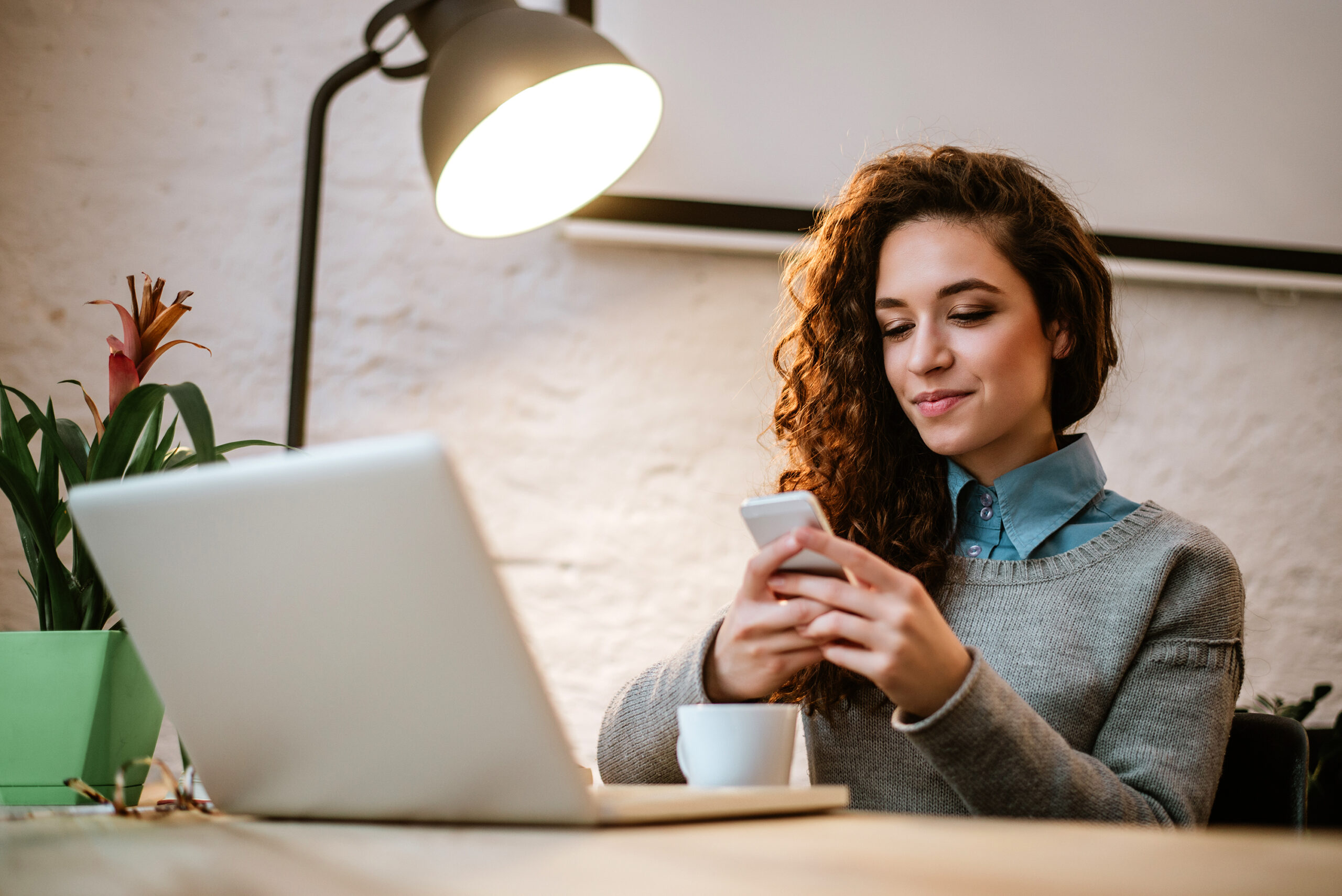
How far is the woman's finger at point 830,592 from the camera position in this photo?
2.38 feet

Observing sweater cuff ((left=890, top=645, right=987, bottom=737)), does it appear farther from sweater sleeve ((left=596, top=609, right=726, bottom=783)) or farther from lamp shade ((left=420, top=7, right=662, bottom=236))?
lamp shade ((left=420, top=7, right=662, bottom=236))

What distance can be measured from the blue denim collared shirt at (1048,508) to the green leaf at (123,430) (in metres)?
0.87

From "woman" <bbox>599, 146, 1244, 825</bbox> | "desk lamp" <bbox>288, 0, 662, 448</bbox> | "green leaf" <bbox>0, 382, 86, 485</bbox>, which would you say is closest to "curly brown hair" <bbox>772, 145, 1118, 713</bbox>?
"woman" <bbox>599, 146, 1244, 825</bbox>

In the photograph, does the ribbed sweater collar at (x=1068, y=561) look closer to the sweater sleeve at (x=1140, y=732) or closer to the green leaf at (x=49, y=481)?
the sweater sleeve at (x=1140, y=732)

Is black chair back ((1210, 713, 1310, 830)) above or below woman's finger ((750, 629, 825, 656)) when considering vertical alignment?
below

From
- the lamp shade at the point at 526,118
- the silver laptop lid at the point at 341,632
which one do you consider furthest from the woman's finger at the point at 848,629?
the lamp shade at the point at 526,118

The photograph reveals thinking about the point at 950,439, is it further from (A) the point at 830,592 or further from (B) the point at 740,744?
(B) the point at 740,744

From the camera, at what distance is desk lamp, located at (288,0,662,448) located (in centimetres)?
119

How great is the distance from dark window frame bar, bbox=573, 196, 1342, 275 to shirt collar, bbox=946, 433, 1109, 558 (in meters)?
0.93

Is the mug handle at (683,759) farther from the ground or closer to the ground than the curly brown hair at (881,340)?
closer to the ground

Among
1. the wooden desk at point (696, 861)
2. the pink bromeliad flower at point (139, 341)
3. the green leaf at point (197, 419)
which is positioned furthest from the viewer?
the pink bromeliad flower at point (139, 341)

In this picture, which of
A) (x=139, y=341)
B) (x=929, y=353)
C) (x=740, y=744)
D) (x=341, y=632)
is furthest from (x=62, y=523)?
(x=929, y=353)

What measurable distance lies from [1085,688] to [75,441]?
97cm

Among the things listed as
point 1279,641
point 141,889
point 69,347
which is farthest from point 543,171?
point 1279,641
